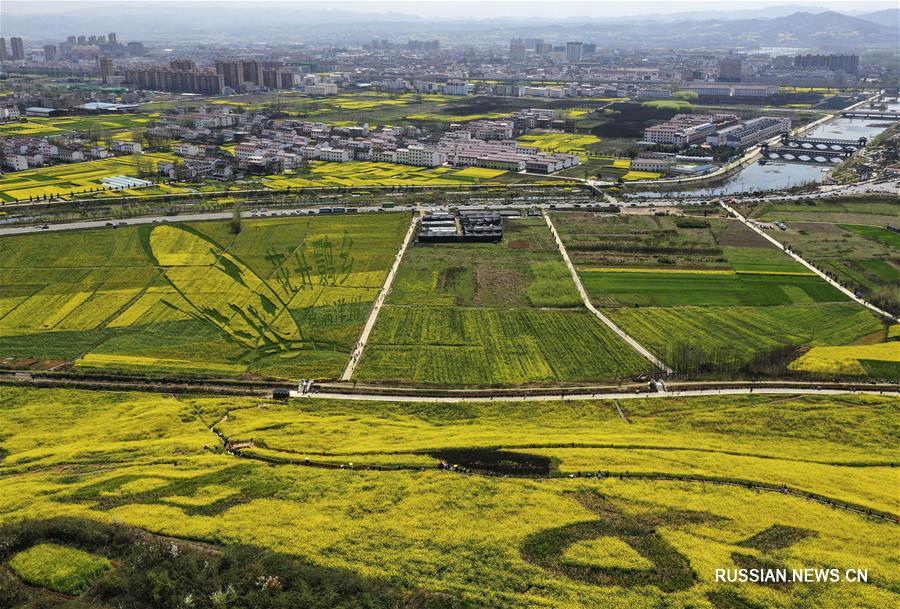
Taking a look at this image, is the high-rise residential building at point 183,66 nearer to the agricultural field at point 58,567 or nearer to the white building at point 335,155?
the white building at point 335,155

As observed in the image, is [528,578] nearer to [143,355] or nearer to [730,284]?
[143,355]

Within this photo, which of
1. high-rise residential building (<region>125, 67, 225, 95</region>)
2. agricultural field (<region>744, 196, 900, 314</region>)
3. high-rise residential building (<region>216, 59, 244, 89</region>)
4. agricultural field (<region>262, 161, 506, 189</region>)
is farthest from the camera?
high-rise residential building (<region>216, 59, 244, 89</region>)

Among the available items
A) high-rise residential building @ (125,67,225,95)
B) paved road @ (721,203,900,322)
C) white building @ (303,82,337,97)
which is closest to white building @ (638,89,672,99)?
white building @ (303,82,337,97)

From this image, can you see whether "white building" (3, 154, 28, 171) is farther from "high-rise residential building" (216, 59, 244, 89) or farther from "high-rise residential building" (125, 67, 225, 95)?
"high-rise residential building" (216, 59, 244, 89)

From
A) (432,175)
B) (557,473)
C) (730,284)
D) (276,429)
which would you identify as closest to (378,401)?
(276,429)

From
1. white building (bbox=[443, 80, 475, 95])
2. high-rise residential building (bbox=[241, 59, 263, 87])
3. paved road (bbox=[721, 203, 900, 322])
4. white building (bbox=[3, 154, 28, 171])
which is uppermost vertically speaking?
high-rise residential building (bbox=[241, 59, 263, 87])

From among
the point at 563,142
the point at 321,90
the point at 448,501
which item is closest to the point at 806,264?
the point at 448,501

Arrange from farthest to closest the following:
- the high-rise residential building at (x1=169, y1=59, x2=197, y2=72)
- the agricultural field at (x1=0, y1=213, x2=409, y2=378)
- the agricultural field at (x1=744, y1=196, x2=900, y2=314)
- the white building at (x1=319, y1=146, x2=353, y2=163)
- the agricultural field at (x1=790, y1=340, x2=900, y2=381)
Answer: the high-rise residential building at (x1=169, y1=59, x2=197, y2=72)
the white building at (x1=319, y1=146, x2=353, y2=163)
the agricultural field at (x1=744, y1=196, x2=900, y2=314)
the agricultural field at (x1=0, y1=213, x2=409, y2=378)
the agricultural field at (x1=790, y1=340, x2=900, y2=381)
